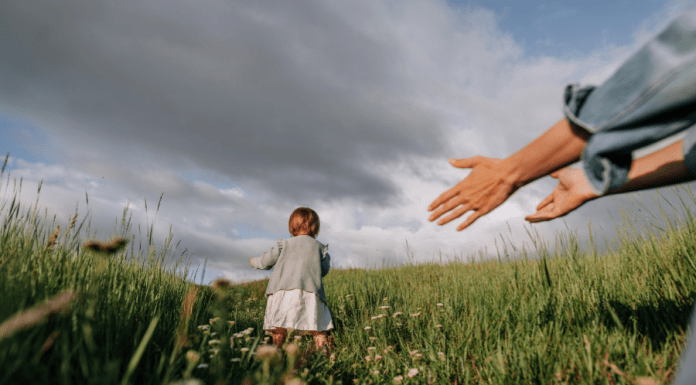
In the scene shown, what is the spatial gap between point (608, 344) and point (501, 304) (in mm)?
1099

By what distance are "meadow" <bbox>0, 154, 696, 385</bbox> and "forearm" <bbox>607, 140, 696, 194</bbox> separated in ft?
3.59

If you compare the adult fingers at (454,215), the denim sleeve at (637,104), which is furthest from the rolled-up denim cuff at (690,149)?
the adult fingers at (454,215)

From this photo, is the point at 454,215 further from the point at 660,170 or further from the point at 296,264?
the point at 296,264

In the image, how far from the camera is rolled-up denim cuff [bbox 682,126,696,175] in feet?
5.28

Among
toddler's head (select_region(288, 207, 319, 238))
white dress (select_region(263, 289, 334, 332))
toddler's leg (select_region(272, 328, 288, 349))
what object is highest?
toddler's head (select_region(288, 207, 319, 238))

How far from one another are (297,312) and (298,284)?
38 centimetres

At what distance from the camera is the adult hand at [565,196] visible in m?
1.95

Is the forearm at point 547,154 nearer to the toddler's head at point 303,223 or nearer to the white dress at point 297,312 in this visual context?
the white dress at point 297,312

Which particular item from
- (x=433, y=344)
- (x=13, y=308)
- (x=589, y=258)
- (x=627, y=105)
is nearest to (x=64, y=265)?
(x=13, y=308)

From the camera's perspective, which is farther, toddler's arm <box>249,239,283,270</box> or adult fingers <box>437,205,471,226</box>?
toddler's arm <box>249,239,283,270</box>

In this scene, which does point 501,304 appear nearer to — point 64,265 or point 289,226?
point 289,226

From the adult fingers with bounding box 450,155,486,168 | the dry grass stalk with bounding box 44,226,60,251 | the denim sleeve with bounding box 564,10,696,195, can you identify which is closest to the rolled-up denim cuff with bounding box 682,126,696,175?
the denim sleeve with bounding box 564,10,696,195

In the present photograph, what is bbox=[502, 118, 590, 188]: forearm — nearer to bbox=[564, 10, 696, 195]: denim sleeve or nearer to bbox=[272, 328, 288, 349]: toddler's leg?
bbox=[564, 10, 696, 195]: denim sleeve

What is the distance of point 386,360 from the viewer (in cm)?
310
